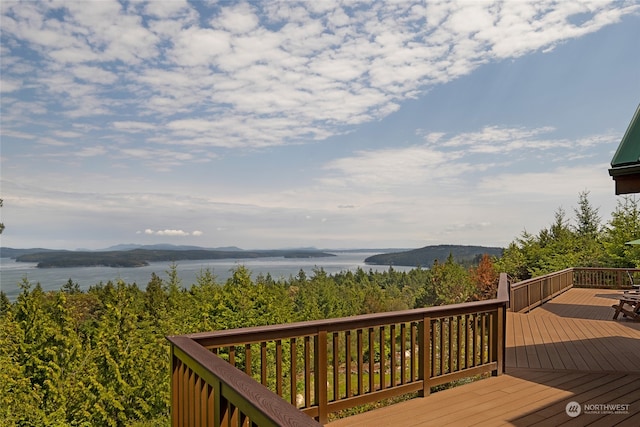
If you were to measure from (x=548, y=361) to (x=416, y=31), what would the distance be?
6536mm

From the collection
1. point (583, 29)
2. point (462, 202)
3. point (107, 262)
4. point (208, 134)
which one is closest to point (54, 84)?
point (208, 134)

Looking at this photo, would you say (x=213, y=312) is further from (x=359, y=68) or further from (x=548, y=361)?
(x=548, y=361)

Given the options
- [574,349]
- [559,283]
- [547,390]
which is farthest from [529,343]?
[559,283]

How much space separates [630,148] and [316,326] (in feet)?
10.7

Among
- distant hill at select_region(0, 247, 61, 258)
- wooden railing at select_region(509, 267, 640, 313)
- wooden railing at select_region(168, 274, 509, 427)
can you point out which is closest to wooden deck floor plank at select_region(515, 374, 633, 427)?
wooden railing at select_region(168, 274, 509, 427)

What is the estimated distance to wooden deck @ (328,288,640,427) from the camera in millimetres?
3332

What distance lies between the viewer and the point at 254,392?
1.52m

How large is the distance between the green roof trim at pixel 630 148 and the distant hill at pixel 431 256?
84.9ft

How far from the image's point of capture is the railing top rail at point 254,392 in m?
1.25

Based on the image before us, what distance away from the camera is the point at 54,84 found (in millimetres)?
15406

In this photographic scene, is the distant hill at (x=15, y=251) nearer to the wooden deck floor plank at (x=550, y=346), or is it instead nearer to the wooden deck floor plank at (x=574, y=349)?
the wooden deck floor plank at (x=550, y=346)

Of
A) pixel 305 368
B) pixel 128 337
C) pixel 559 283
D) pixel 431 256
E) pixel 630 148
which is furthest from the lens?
pixel 431 256

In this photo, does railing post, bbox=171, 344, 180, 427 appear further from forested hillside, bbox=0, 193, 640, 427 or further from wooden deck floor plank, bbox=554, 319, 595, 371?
forested hillside, bbox=0, 193, 640, 427

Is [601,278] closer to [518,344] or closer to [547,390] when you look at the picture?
[518,344]
